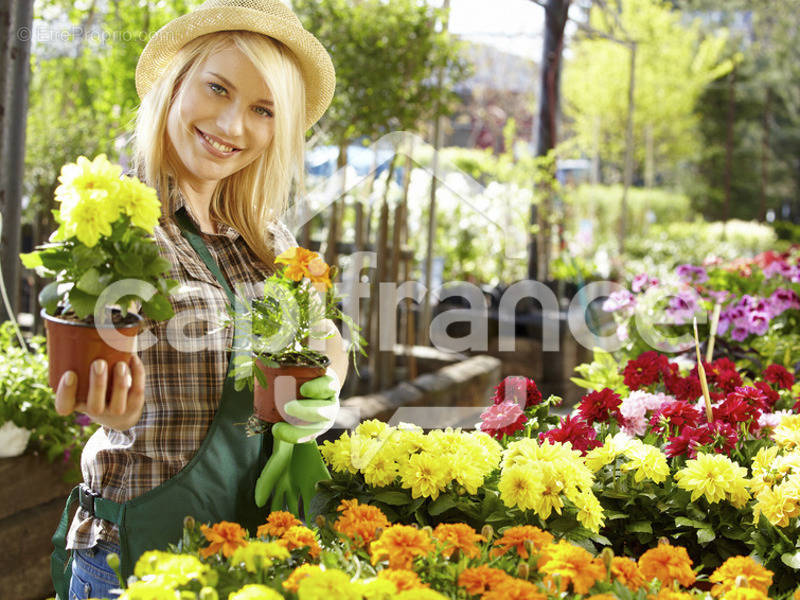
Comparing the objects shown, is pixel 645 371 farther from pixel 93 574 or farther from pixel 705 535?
pixel 93 574

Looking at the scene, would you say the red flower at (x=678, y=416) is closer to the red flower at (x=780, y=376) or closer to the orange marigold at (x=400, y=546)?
the red flower at (x=780, y=376)

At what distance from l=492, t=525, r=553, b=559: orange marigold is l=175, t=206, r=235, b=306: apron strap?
55 cm

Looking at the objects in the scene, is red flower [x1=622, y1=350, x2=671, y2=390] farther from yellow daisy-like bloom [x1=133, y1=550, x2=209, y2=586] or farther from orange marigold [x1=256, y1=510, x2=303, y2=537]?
yellow daisy-like bloom [x1=133, y1=550, x2=209, y2=586]

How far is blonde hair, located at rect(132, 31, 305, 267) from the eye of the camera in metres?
1.36

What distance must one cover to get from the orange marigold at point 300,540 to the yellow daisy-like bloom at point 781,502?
73 centimetres

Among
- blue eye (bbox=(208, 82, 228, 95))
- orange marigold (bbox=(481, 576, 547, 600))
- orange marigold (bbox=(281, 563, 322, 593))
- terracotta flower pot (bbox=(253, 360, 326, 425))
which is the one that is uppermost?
blue eye (bbox=(208, 82, 228, 95))

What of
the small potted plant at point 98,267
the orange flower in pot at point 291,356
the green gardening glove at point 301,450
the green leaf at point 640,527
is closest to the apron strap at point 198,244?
the orange flower in pot at point 291,356

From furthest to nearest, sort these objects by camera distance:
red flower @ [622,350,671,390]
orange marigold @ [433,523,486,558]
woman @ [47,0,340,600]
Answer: red flower @ [622,350,671,390], woman @ [47,0,340,600], orange marigold @ [433,523,486,558]

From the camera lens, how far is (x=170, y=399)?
1.26 metres

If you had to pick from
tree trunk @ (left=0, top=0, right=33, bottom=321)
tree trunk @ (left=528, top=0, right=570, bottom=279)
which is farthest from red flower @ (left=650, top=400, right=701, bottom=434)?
tree trunk @ (left=528, top=0, right=570, bottom=279)

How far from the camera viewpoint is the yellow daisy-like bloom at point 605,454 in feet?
4.79

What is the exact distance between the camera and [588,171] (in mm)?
23812

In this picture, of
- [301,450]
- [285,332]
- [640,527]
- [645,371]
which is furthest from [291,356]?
[645,371]

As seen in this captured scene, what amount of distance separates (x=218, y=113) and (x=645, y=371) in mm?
1253
